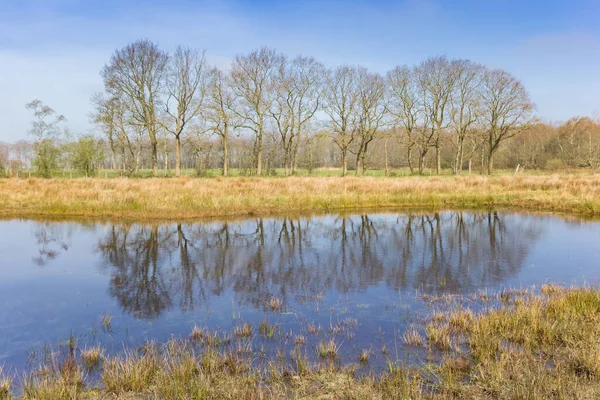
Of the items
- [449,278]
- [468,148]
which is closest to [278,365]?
[449,278]

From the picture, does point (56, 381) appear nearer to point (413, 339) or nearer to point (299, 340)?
point (299, 340)

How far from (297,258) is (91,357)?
607 centimetres

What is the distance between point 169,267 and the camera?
9.29 m

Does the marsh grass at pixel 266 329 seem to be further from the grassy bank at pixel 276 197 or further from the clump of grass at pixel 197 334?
the grassy bank at pixel 276 197

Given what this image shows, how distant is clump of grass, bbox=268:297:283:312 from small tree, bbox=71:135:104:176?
41.1m

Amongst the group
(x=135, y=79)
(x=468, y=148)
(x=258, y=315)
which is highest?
(x=135, y=79)

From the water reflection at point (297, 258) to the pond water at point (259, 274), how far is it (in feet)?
0.15

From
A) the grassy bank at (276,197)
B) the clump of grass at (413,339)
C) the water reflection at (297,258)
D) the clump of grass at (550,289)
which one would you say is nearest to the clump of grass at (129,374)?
the water reflection at (297,258)

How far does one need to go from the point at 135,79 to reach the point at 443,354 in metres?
37.2

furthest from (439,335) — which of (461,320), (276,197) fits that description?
(276,197)

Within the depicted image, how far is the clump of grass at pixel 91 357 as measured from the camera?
14.9ft

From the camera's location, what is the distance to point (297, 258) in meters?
10.1

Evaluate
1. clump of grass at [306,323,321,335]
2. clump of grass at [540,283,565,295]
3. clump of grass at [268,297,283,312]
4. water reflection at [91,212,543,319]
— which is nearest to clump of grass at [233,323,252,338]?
clump of grass at [306,323,321,335]

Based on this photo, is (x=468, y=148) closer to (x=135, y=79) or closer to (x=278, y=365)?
(x=135, y=79)
